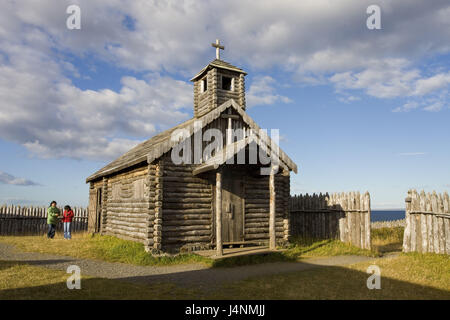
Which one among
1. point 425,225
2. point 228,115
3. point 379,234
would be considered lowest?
point 379,234

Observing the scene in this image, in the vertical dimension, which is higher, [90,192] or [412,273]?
[90,192]

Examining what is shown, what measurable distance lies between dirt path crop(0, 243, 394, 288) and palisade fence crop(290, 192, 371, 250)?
6.40 ft

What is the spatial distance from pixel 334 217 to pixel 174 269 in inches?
348

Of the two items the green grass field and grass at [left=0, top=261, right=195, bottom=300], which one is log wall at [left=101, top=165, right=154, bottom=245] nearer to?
the green grass field

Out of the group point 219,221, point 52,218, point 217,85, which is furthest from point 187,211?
point 52,218

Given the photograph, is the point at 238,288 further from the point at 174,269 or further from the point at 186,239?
the point at 186,239

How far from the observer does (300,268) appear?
10.8 metres

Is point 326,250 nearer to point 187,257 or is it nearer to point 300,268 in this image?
point 300,268

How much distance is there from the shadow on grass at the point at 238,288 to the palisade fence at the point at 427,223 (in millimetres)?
4108

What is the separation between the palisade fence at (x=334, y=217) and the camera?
14773 mm

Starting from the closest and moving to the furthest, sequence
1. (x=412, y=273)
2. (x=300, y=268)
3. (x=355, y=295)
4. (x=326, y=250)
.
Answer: (x=355, y=295) → (x=412, y=273) → (x=300, y=268) → (x=326, y=250)

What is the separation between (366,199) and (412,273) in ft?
18.5

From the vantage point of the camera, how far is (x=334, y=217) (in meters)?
16.4
